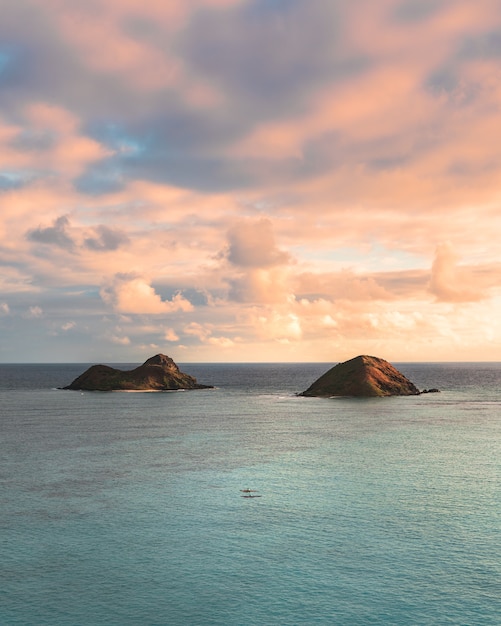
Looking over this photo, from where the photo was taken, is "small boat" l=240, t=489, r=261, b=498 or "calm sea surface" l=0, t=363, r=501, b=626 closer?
"calm sea surface" l=0, t=363, r=501, b=626

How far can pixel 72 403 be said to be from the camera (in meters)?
185

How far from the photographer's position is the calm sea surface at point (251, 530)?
3959 centimetres

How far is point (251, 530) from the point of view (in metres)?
54.8

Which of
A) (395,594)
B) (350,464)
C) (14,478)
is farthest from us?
(350,464)

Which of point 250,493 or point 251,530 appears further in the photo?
point 250,493

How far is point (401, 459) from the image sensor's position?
3521 inches

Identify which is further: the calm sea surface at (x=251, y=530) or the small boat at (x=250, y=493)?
the small boat at (x=250, y=493)

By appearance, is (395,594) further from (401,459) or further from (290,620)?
(401,459)

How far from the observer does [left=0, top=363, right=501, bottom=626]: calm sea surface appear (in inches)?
1559

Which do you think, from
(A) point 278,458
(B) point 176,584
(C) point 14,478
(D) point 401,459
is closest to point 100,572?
(B) point 176,584

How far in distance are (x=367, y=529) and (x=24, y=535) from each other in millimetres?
32438

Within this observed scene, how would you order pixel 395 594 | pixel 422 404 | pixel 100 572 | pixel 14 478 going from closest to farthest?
pixel 395 594
pixel 100 572
pixel 14 478
pixel 422 404

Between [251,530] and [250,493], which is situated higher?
[250,493]

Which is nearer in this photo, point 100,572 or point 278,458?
point 100,572
